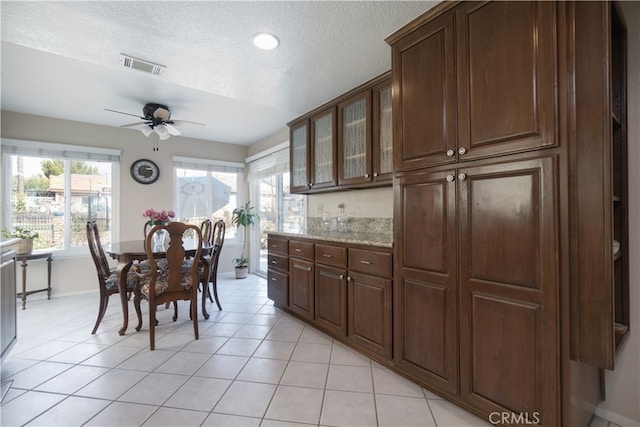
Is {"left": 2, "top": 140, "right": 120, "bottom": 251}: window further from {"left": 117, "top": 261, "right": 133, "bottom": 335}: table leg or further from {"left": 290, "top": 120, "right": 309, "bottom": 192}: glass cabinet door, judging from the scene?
{"left": 290, "top": 120, "right": 309, "bottom": 192}: glass cabinet door

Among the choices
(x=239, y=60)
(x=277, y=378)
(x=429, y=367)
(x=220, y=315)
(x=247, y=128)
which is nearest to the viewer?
(x=429, y=367)

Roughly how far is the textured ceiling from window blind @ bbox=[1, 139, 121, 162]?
0.55 meters

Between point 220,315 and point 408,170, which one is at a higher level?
point 408,170

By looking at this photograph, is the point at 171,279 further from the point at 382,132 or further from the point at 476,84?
the point at 476,84

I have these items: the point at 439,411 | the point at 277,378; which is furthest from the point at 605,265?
the point at 277,378

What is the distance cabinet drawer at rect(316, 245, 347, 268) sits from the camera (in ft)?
7.64

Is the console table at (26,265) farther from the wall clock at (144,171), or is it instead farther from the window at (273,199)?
the window at (273,199)

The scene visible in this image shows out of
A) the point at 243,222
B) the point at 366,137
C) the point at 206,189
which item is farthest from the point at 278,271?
the point at 206,189

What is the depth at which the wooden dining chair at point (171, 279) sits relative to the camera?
2309 millimetres

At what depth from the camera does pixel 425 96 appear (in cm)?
168

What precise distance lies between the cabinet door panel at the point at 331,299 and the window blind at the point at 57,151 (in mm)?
3783

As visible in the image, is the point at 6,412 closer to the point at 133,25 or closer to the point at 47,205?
the point at 133,25

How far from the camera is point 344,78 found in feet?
8.08

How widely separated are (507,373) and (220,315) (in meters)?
2.74
